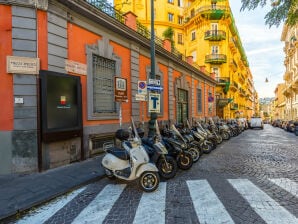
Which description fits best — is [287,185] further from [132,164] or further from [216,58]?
[216,58]

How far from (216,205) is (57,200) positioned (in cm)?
298

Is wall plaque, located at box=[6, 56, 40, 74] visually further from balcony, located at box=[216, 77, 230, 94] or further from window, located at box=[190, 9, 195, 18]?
window, located at box=[190, 9, 195, 18]

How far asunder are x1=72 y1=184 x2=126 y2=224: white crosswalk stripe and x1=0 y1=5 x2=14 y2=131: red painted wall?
325 centimetres

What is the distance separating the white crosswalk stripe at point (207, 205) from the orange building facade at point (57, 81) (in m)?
3.24

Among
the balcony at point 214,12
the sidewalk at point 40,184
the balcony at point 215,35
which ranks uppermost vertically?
the balcony at point 214,12

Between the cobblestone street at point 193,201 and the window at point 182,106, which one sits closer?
the cobblestone street at point 193,201

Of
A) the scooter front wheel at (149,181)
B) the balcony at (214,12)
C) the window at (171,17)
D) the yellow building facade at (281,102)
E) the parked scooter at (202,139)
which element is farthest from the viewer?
the yellow building facade at (281,102)

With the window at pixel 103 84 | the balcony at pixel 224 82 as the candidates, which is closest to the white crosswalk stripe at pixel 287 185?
the window at pixel 103 84

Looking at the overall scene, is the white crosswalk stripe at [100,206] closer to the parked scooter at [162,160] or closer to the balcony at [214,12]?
the parked scooter at [162,160]

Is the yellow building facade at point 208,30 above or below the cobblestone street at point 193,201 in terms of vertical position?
above

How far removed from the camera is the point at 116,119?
9.29 meters

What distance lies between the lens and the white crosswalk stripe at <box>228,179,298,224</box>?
330cm

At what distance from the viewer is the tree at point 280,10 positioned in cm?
899

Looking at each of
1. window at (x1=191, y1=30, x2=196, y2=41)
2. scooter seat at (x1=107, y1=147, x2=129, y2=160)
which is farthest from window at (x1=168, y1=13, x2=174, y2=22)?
scooter seat at (x1=107, y1=147, x2=129, y2=160)
